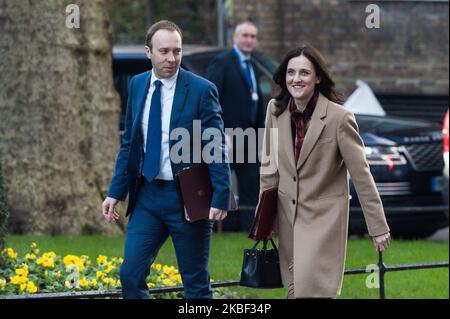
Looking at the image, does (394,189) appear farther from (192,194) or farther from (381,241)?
(192,194)

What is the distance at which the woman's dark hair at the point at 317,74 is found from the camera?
766cm

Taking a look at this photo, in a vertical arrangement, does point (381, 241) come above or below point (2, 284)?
above

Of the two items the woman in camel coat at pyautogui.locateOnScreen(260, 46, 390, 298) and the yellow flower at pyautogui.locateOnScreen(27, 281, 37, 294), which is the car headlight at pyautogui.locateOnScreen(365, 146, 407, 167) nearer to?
the yellow flower at pyautogui.locateOnScreen(27, 281, 37, 294)

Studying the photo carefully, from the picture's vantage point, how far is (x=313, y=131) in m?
7.57

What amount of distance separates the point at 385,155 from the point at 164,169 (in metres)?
6.43

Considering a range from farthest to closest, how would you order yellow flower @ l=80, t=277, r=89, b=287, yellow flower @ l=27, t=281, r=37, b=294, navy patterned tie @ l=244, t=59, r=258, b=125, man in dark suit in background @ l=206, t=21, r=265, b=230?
navy patterned tie @ l=244, t=59, r=258, b=125 → man in dark suit in background @ l=206, t=21, r=265, b=230 → yellow flower @ l=80, t=277, r=89, b=287 → yellow flower @ l=27, t=281, r=37, b=294

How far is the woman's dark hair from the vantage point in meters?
7.66

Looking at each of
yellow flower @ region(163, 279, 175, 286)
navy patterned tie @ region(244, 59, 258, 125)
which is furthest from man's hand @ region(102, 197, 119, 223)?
navy patterned tie @ region(244, 59, 258, 125)

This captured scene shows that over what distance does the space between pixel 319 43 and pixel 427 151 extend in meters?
7.34

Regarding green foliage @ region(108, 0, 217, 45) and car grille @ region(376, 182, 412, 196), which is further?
green foliage @ region(108, 0, 217, 45)

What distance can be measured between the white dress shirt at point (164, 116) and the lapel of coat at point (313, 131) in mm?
707

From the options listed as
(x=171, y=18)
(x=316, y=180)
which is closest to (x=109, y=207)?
(x=316, y=180)

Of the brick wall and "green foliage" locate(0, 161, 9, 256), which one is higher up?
the brick wall

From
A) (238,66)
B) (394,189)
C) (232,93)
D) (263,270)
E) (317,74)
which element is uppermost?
(317,74)
